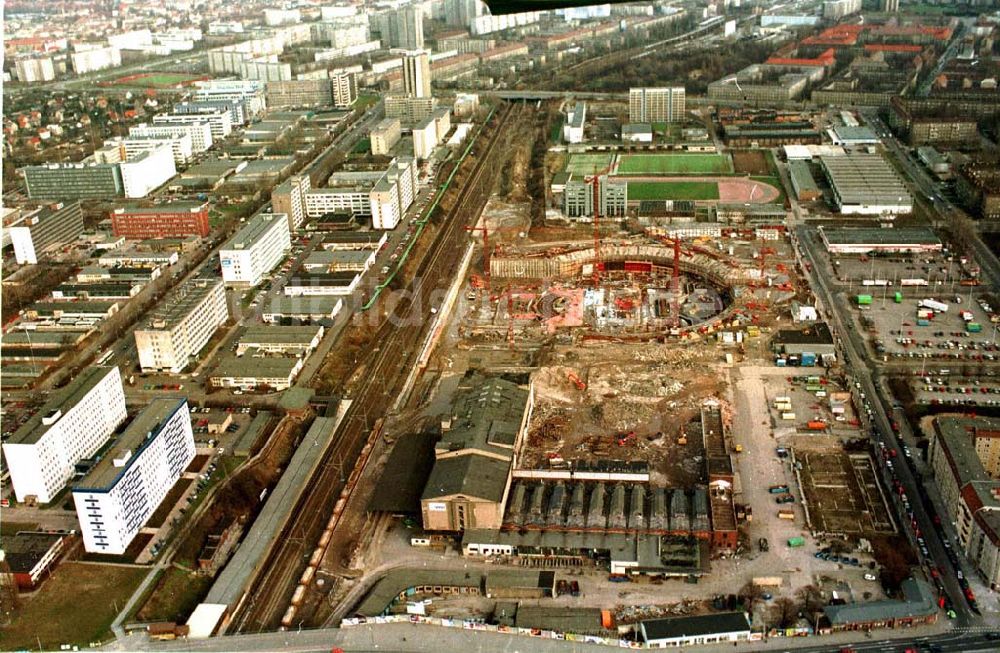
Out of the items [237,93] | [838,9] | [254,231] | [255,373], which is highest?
[838,9]

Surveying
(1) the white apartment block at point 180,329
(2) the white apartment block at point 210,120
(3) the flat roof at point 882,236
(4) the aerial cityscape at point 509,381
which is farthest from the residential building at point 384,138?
(3) the flat roof at point 882,236

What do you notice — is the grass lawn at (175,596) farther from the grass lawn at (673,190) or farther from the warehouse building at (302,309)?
the grass lawn at (673,190)

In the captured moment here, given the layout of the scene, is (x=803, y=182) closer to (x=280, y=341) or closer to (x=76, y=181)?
(x=280, y=341)

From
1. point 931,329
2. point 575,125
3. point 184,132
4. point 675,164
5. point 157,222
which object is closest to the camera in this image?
point 931,329

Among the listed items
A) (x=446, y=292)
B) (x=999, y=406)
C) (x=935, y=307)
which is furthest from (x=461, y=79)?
(x=999, y=406)

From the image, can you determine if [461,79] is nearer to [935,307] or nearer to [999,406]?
[935,307]

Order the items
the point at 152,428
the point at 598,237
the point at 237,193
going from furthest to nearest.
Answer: the point at 237,193 → the point at 598,237 → the point at 152,428

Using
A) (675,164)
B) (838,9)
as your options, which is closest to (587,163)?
(675,164)
